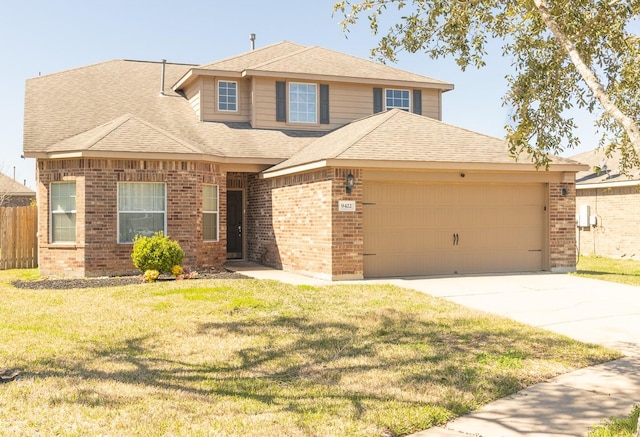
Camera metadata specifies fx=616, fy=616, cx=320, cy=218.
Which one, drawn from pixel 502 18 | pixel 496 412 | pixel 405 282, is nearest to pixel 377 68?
A: pixel 405 282

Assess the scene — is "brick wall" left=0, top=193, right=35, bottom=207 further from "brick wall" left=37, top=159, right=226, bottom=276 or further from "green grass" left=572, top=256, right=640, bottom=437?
"green grass" left=572, top=256, right=640, bottom=437

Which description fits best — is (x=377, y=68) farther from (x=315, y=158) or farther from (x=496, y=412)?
(x=496, y=412)

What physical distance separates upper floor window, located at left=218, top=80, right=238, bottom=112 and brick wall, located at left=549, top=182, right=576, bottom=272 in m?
10.3

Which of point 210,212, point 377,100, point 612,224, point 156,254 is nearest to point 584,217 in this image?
point 612,224

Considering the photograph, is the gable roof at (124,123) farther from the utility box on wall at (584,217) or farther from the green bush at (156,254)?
the utility box on wall at (584,217)

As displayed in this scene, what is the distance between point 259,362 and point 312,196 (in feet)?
26.8

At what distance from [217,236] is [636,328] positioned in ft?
36.5

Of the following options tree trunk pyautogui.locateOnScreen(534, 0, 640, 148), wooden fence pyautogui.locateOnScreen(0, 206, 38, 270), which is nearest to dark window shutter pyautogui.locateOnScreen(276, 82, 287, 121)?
wooden fence pyautogui.locateOnScreen(0, 206, 38, 270)

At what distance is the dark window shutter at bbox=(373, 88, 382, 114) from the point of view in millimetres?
21141

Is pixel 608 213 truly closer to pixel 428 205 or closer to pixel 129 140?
pixel 428 205

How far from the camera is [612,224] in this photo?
938 inches

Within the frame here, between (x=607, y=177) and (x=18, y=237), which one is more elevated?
(x=607, y=177)

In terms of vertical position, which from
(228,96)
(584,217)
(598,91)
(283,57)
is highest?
(283,57)

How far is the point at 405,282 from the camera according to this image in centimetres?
A: 1382
